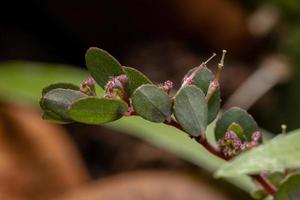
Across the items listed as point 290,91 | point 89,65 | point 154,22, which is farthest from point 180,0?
point 89,65

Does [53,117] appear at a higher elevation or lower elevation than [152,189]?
higher

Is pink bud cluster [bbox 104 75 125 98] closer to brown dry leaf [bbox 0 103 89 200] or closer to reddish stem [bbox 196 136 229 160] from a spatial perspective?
reddish stem [bbox 196 136 229 160]

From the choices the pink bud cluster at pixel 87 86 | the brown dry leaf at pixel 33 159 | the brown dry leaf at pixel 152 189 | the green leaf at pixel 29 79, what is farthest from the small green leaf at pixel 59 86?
the brown dry leaf at pixel 33 159

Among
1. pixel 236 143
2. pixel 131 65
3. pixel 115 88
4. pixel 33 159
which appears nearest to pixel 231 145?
pixel 236 143

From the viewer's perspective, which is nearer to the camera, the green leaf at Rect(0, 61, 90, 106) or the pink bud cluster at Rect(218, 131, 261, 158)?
the pink bud cluster at Rect(218, 131, 261, 158)

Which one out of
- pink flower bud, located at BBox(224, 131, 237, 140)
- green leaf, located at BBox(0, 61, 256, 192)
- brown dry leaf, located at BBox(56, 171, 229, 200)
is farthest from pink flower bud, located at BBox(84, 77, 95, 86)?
brown dry leaf, located at BBox(56, 171, 229, 200)

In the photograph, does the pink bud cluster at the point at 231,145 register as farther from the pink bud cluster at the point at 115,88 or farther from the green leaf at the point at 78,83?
the green leaf at the point at 78,83

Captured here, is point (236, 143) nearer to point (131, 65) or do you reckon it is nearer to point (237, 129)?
point (237, 129)
